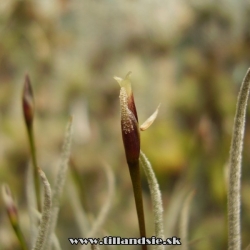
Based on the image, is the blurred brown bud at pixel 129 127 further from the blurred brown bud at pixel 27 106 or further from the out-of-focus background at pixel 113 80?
the out-of-focus background at pixel 113 80

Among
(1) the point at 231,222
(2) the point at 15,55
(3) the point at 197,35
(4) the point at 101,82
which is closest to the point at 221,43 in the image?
(3) the point at 197,35

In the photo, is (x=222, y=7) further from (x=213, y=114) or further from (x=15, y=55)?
(x=15, y=55)

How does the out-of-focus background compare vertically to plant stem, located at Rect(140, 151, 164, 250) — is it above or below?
above

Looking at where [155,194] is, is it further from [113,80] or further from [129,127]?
[113,80]

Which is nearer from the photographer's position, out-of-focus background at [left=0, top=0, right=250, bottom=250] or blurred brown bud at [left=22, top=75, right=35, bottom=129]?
blurred brown bud at [left=22, top=75, right=35, bottom=129]

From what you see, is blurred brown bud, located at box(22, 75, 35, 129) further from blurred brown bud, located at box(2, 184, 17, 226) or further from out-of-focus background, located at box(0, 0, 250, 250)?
out-of-focus background, located at box(0, 0, 250, 250)

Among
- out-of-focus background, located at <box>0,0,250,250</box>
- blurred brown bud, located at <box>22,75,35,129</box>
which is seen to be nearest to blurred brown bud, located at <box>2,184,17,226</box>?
blurred brown bud, located at <box>22,75,35,129</box>
